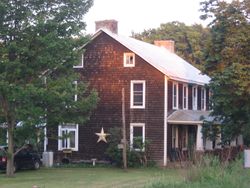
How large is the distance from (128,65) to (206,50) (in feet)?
24.4

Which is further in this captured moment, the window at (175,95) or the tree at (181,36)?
the tree at (181,36)

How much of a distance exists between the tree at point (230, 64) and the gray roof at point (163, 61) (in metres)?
3.25

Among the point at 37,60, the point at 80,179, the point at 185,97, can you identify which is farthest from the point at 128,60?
the point at 80,179

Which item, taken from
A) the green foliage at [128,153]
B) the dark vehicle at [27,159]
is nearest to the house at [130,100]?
the green foliage at [128,153]

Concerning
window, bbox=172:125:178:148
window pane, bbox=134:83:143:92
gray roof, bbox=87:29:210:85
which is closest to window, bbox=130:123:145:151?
window pane, bbox=134:83:143:92

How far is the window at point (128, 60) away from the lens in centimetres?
4446

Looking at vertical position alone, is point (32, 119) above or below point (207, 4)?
below

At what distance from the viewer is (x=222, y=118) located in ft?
129

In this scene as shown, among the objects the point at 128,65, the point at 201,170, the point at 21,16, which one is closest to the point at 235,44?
the point at 128,65

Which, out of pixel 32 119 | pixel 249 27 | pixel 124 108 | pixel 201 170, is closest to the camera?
pixel 201 170

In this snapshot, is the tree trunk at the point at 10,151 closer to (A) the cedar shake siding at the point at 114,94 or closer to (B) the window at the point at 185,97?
(A) the cedar shake siding at the point at 114,94

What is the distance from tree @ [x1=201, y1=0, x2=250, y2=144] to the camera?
36500 millimetres

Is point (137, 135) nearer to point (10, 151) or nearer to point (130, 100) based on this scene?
point (130, 100)

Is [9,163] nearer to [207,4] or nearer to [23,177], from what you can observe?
[23,177]
